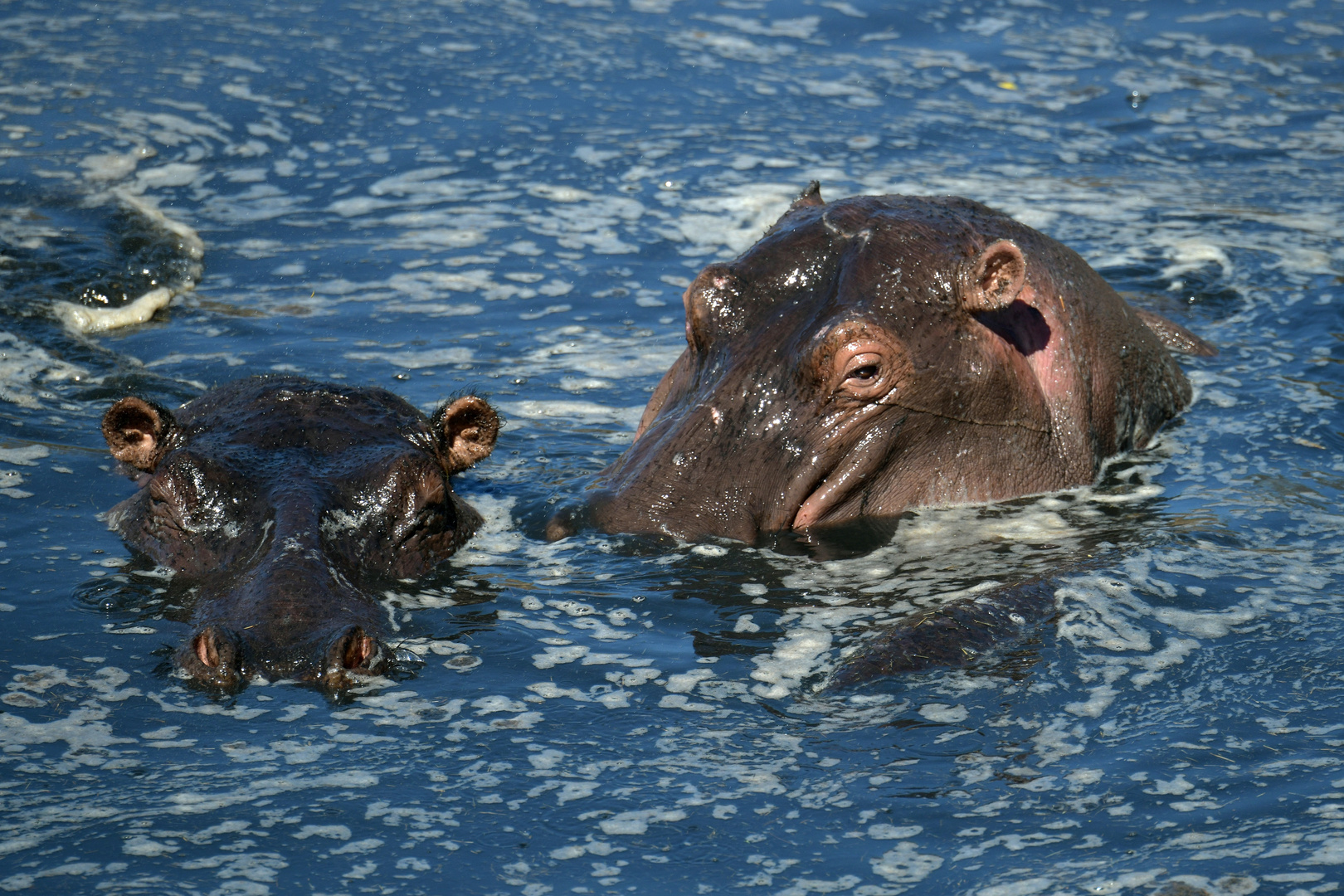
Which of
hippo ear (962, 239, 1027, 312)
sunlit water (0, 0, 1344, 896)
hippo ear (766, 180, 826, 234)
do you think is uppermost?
hippo ear (766, 180, 826, 234)

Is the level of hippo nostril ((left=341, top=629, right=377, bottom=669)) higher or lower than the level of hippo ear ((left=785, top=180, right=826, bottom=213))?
lower

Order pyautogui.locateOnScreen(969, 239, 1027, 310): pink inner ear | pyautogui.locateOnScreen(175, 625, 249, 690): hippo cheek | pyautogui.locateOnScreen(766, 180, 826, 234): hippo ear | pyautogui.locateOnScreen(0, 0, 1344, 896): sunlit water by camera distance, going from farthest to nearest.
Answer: pyautogui.locateOnScreen(766, 180, 826, 234): hippo ear
pyautogui.locateOnScreen(969, 239, 1027, 310): pink inner ear
pyautogui.locateOnScreen(175, 625, 249, 690): hippo cheek
pyautogui.locateOnScreen(0, 0, 1344, 896): sunlit water

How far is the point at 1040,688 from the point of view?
17.1 feet

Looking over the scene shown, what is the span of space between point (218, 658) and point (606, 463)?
9.82 feet

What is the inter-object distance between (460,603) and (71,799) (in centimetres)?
183

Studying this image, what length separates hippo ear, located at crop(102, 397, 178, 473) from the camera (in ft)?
20.6

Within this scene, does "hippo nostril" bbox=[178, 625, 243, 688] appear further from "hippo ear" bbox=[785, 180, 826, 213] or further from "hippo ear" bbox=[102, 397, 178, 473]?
"hippo ear" bbox=[785, 180, 826, 213]

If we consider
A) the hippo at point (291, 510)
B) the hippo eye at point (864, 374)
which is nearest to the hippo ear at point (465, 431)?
the hippo at point (291, 510)

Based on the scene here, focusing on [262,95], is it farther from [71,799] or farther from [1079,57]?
[71,799]

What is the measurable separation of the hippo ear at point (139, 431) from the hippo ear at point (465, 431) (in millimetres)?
1092

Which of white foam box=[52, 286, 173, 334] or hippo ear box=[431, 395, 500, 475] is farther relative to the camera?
white foam box=[52, 286, 173, 334]

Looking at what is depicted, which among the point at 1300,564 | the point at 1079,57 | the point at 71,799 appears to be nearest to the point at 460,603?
the point at 71,799

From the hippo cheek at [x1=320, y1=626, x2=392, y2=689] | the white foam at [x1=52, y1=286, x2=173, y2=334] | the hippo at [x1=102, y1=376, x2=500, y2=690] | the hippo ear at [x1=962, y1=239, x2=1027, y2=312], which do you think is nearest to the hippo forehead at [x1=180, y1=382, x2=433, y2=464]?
the hippo at [x1=102, y1=376, x2=500, y2=690]

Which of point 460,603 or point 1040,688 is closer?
point 1040,688
